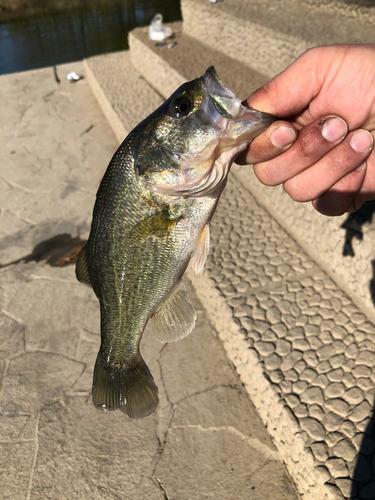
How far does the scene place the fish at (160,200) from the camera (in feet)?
4.79

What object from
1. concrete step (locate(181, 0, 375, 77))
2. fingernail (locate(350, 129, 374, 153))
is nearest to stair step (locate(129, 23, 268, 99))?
concrete step (locate(181, 0, 375, 77))

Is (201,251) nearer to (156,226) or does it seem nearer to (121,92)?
(156,226)

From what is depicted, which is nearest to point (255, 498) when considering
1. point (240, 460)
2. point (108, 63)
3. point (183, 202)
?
point (240, 460)

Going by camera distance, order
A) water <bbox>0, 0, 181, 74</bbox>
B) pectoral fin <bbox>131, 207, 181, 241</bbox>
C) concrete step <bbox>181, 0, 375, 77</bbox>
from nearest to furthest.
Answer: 1. pectoral fin <bbox>131, 207, 181, 241</bbox>
2. concrete step <bbox>181, 0, 375, 77</bbox>
3. water <bbox>0, 0, 181, 74</bbox>

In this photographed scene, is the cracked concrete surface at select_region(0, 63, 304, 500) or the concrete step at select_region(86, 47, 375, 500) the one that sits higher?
the concrete step at select_region(86, 47, 375, 500)

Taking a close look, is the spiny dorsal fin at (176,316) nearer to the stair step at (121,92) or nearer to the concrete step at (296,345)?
the concrete step at (296,345)

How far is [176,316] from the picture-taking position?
178 centimetres

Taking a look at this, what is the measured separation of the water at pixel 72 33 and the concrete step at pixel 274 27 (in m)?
4.65

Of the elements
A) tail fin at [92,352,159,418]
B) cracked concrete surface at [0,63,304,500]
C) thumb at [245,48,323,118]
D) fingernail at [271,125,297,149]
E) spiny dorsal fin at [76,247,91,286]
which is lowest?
cracked concrete surface at [0,63,304,500]

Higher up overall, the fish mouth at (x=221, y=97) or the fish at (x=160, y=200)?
the fish mouth at (x=221, y=97)

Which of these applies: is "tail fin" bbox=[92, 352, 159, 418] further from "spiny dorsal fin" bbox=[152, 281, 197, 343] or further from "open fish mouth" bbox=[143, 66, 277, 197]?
"open fish mouth" bbox=[143, 66, 277, 197]

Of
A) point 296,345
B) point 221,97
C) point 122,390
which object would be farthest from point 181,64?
point 122,390

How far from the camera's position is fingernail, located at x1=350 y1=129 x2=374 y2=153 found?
65.7 inches

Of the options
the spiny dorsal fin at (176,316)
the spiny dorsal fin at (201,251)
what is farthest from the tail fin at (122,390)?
the spiny dorsal fin at (201,251)
